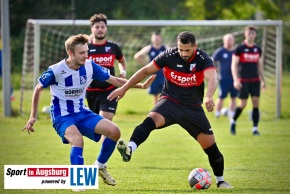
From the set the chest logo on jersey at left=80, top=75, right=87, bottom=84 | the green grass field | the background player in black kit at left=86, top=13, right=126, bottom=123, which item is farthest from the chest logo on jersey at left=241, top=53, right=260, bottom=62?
the chest logo on jersey at left=80, top=75, right=87, bottom=84

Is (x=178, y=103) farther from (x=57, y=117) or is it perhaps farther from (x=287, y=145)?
(x=287, y=145)

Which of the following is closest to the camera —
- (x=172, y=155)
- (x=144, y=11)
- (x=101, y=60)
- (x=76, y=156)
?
(x=76, y=156)

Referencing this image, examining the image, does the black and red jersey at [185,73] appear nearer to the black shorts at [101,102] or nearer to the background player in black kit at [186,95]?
the background player in black kit at [186,95]

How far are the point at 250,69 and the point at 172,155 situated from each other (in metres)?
4.03

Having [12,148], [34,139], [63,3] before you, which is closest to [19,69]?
[63,3]

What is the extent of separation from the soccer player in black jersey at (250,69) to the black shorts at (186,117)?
679 centimetres

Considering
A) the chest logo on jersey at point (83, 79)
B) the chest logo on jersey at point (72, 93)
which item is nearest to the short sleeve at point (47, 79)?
the chest logo on jersey at point (72, 93)

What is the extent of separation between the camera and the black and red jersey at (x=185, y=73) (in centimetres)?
875

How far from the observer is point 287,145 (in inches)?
542

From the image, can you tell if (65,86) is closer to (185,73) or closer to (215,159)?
(185,73)

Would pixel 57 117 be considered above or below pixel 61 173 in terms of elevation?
above

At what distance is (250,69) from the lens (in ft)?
51.5

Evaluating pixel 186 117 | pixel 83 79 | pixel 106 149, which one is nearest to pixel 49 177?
pixel 106 149

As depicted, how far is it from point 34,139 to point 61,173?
6.50 m
